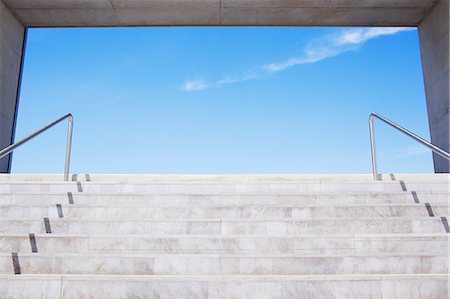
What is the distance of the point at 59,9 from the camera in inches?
344

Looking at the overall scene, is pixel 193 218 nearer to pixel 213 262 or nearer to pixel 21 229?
pixel 213 262

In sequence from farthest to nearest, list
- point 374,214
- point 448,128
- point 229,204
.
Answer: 1. point 448,128
2. point 229,204
3. point 374,214

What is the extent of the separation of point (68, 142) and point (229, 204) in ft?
9.32

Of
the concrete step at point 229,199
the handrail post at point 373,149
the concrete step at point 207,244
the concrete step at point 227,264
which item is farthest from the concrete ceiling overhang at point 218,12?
the concrete step at point 227,264

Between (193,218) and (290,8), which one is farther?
(290,8)

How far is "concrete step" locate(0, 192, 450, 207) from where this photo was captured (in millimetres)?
4250

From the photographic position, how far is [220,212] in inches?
158

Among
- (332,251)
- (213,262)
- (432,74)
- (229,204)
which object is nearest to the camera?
(213,262)

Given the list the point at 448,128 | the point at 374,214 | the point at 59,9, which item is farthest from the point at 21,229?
the point at 448,128

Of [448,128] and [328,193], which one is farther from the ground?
[448,128]

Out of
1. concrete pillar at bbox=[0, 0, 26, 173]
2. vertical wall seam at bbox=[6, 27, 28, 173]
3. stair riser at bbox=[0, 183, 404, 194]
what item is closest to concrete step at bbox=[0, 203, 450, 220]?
stair riser at bbox=[0, 183, 404, 194]

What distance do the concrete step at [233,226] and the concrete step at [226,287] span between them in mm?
892

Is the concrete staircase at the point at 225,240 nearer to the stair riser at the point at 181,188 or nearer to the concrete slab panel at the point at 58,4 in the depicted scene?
the stair riser at the point at 181,188

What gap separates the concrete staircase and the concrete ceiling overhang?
551cm
